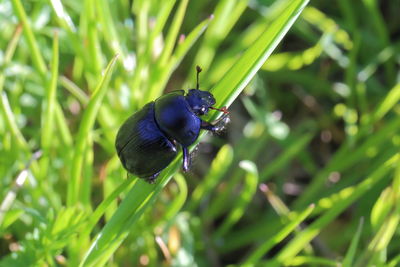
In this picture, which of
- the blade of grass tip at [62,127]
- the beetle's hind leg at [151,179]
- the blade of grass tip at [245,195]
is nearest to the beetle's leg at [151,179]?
the beetle's hind leg at [151,179]

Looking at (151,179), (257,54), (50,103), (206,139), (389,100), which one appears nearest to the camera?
(257,54)

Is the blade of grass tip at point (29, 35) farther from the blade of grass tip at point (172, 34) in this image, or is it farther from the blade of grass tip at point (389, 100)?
the blade of grass tip at point (389, 100)

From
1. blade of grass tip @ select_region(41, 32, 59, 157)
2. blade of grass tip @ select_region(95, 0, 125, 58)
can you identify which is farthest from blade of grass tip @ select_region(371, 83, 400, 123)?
blade of grass tip @ select_region(41, 32, 59, 157)

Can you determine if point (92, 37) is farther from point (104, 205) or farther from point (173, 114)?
point (104, 205)

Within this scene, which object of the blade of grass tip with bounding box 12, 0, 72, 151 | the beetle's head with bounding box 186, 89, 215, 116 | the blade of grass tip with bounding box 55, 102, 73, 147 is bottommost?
the blade of grass tip with bounding box 55, 102, 73, 147

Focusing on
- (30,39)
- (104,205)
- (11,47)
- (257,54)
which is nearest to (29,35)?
(30,39)

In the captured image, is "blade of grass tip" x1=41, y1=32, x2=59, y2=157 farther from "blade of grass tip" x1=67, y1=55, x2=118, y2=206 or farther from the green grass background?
"blade of grass tip" x1=67, y1=55, x2=118, y2=206
